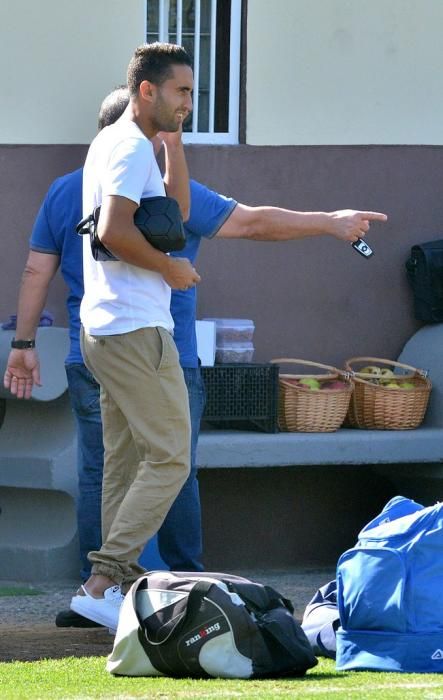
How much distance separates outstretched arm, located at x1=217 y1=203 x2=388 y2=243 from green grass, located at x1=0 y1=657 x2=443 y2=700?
5.39ft

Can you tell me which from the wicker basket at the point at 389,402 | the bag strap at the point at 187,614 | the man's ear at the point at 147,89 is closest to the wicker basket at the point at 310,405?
the wicker basket at the point at 389,402

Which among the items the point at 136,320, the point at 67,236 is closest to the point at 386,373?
the point at 67,236

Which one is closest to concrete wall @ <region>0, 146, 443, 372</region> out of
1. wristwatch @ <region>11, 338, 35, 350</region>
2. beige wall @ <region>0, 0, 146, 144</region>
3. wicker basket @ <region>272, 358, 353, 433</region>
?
beige wall @ <region>0, 0, 146, 144</region>

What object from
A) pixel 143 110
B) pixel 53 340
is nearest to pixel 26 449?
pixel 53 340

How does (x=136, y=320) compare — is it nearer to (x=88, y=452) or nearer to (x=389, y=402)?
(x=88, y=452)

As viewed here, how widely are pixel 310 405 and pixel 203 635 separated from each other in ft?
9.62

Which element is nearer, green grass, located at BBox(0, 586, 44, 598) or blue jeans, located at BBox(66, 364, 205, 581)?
blue jeans, located at BBox(66, 364, 205, 581)

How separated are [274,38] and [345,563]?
373 cm

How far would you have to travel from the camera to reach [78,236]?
18.8 feet

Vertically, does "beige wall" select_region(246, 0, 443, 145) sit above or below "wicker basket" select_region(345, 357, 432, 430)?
above

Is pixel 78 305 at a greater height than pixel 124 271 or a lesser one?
lesser

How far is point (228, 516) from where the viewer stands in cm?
768

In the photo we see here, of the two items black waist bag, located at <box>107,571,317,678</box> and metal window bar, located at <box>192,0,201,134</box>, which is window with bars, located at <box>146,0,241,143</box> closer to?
metal window bar, located at <box>192,0,201,134</box>

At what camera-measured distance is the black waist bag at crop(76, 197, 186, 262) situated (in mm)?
4793
